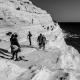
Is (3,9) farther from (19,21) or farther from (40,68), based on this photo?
(40,68)

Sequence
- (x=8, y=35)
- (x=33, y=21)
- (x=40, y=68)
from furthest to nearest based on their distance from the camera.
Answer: (x=33, y=21) < (x=8, y=35) < (x=40, y=68)

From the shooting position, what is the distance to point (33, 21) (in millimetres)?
48281

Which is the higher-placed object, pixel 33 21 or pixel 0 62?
pixel 0 62

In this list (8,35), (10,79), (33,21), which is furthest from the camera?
(33,21)

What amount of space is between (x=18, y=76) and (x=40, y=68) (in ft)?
4.97

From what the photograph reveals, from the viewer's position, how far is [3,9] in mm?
43750

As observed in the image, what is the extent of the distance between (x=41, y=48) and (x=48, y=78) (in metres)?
10.9

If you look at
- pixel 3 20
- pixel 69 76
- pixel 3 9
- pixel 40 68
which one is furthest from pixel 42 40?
pixel 3 9

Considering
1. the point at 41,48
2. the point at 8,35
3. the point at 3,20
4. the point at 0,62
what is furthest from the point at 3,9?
the point at 0,62

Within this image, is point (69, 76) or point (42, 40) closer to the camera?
point (69, 76)

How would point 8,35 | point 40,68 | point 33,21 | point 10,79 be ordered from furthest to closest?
1. point 33,21
2. point 8,35
3. point 40,68
4. point 10,79

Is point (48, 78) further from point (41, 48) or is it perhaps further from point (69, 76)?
point (41, 48)

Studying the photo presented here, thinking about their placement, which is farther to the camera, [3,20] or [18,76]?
[3,20]

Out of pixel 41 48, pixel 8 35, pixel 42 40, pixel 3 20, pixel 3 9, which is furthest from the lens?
pixel 3 9
